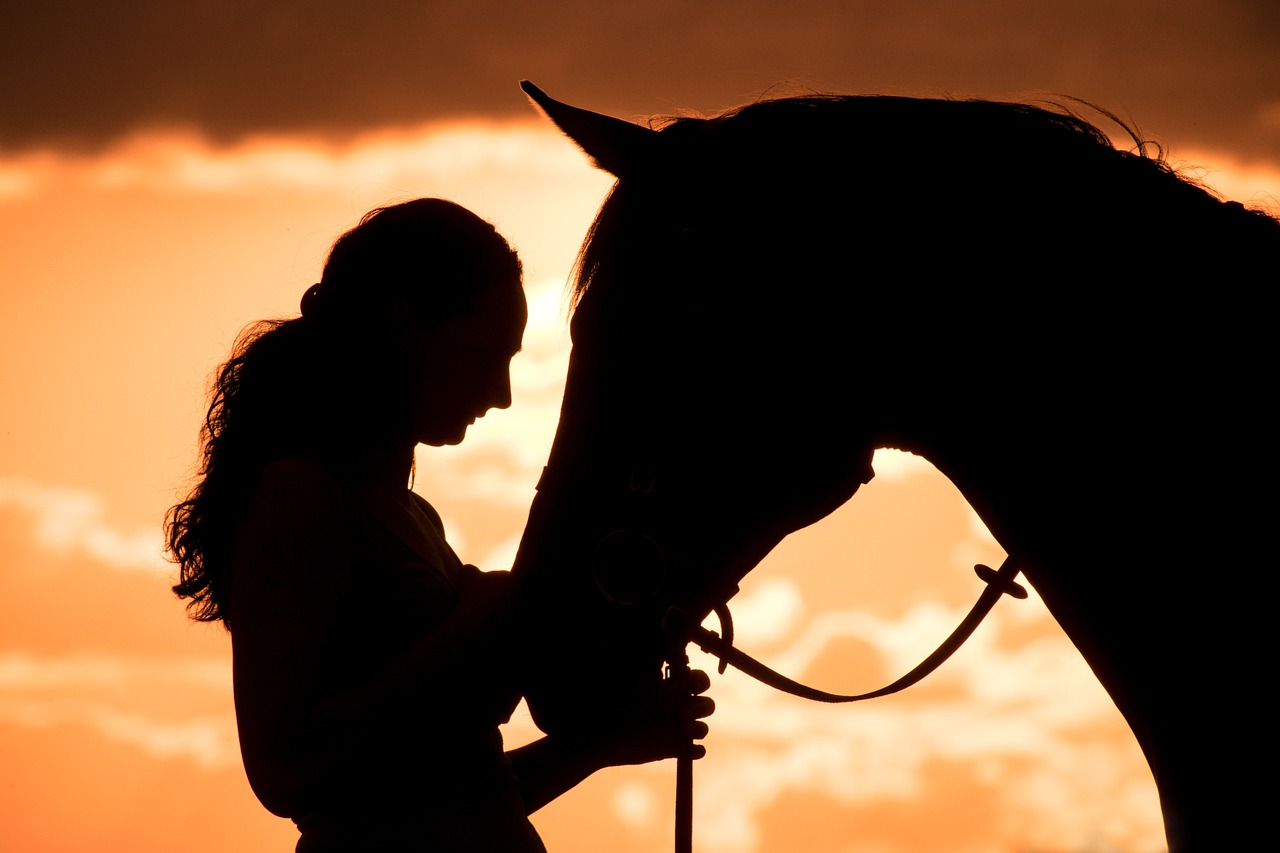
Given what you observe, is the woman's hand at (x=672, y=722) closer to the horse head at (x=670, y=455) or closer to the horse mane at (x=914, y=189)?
the horse head at (x=670, y=455)

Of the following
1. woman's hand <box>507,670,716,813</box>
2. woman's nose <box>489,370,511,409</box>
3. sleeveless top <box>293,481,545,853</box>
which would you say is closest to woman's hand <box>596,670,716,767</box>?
woman's hand <box>507,670,716,813</box>

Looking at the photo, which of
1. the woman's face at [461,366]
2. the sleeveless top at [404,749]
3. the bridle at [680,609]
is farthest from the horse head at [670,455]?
the woman's face at [461,366]

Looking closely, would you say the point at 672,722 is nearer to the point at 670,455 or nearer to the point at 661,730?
the point at 661,730

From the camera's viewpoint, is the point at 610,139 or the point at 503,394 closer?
the point at 610,139

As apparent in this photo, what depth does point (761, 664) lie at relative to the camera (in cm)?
199

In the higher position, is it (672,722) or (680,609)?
(680,609)

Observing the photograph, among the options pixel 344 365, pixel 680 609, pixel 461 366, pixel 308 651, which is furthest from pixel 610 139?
pixel 308 651

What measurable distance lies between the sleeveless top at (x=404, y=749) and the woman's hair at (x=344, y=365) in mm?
165

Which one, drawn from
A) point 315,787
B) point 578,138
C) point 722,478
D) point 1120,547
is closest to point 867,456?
point 722,478

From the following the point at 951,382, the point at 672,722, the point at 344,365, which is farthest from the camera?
the point at 344,365

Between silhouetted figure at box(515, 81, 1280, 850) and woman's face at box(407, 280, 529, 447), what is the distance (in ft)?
0.75

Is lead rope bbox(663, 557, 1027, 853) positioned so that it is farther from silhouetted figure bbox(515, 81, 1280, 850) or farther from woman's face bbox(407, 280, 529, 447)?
woman's face bbox(407, 280, 529, 447)

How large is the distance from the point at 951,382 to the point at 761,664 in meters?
0.53

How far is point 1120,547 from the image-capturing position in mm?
1693
